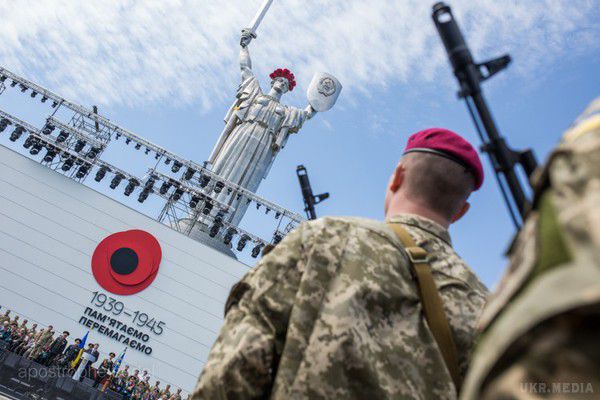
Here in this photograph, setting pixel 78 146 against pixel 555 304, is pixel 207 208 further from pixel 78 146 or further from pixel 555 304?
pixel 555 304

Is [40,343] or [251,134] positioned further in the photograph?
[251,134]

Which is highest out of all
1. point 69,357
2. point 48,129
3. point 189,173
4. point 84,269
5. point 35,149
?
point 189,173

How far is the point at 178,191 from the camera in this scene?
17.3 m

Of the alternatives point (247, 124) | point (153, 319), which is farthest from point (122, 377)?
point (247, 124)

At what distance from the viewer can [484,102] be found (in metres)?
2.21

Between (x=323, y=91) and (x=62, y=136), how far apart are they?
33.6ft

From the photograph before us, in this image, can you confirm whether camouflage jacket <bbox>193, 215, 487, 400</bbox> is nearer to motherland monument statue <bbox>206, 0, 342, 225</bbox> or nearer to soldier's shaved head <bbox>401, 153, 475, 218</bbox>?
soldier's shaved head <bbox>401, 153, 475, 218</bbox>

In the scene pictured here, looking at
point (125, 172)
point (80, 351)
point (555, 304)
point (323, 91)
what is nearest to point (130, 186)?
point (125, 172)

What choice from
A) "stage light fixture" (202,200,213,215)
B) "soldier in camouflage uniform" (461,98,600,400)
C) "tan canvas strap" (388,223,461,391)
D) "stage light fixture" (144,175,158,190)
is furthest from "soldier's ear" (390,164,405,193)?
"stage light fixture" (144,175,158,190)

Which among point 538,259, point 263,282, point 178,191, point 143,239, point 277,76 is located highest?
point 277,76

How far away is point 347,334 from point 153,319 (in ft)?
48.5

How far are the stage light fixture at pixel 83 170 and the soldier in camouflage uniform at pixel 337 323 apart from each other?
1678cm

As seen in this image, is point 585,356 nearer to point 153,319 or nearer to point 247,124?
point 153,319

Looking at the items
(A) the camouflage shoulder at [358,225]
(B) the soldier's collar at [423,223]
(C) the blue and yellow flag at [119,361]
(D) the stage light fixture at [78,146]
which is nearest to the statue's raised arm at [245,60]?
(D) the stage light fixture at [78,146]
